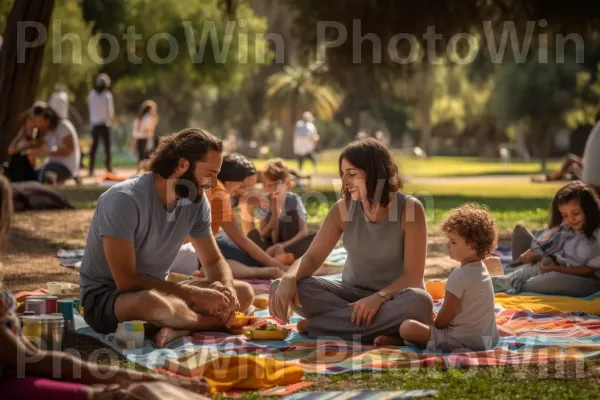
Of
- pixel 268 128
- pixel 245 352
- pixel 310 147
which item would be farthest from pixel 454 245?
pixel 268 128

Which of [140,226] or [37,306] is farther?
[37,306]

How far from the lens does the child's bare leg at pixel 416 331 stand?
6.46m

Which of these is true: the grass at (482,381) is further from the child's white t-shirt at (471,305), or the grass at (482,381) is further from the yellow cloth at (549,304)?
the yellow cloth at (549,304)

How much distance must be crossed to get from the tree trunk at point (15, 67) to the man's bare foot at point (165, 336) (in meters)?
10.4

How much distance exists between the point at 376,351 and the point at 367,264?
82 cm

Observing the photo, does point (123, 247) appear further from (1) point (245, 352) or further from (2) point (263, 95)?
(2) point (263, 95)

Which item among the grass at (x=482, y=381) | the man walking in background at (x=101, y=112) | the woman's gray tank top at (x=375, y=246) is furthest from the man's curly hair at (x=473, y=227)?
the man walking in background at (x=101, y=112)

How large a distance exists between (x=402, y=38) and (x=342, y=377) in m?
17.6

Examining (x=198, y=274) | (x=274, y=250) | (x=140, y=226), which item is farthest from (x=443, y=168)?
(x=140, y=226)

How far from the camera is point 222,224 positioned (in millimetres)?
9023

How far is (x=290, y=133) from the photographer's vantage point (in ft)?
198

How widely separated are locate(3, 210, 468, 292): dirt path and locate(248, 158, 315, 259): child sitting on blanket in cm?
130

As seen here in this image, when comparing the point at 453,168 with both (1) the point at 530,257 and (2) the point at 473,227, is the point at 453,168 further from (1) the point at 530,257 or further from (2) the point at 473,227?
(2) the point at 473,227

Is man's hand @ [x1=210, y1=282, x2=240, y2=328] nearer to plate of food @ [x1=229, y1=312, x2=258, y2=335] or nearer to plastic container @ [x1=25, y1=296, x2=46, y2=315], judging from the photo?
plate of food @ [x1=229, y1=312, x2=258, y2=335]
